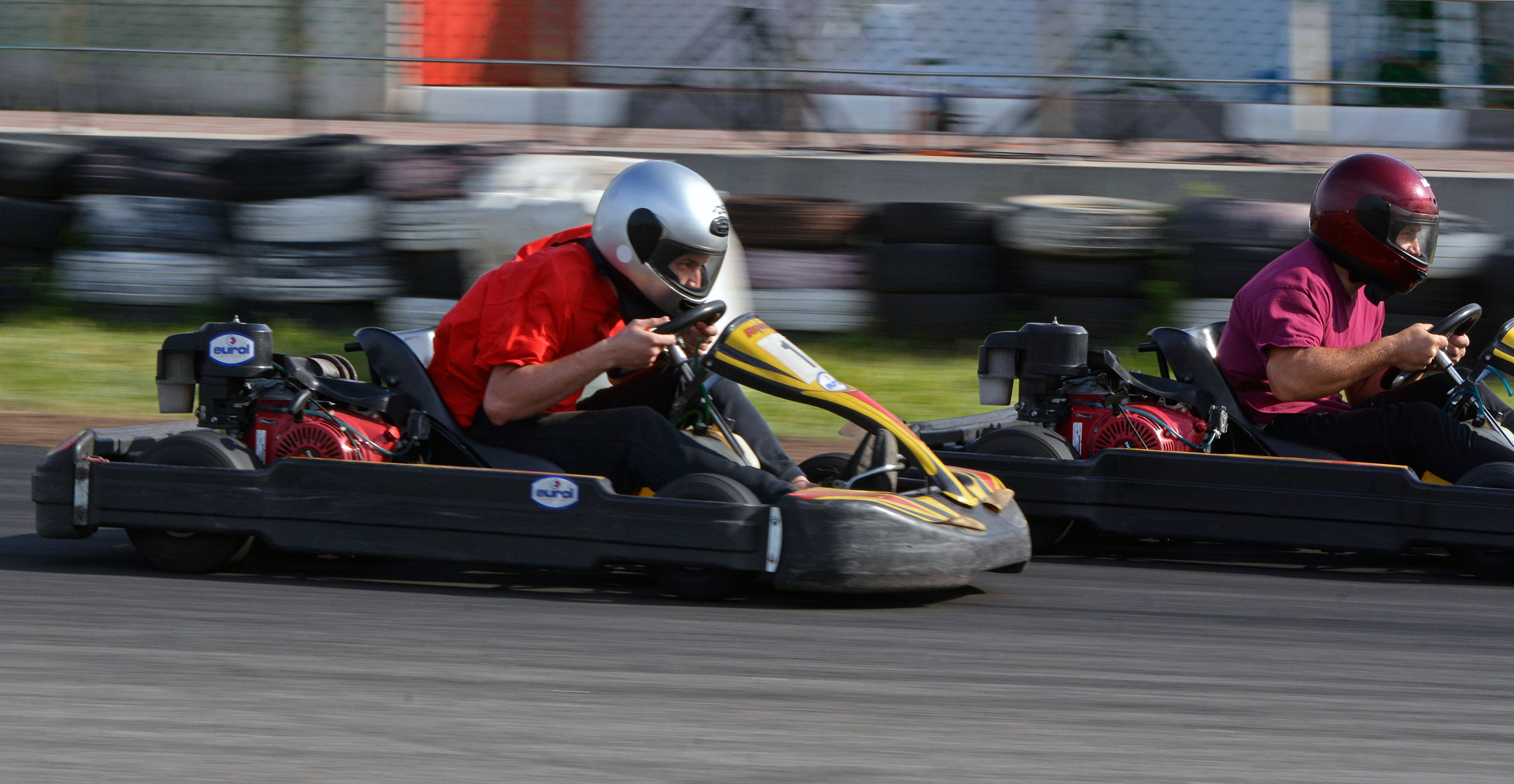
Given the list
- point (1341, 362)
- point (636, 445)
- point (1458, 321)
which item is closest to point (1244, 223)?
point (1458, 321)

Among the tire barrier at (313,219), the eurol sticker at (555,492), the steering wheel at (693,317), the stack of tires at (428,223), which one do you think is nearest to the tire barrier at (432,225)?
the stack of tires at (428,223)

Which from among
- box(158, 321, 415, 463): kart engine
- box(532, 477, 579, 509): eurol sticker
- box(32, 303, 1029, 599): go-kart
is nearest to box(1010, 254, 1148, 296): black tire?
box(32, 303, 1029, 599): go-kart

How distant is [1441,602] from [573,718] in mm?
2257

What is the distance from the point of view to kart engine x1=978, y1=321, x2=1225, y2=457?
4375 mm

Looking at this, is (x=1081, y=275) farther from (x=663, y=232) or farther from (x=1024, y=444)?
(x=663, y=232)

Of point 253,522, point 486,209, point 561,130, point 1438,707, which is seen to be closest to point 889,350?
point 486,209

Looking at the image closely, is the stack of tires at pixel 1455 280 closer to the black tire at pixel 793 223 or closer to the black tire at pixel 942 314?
the black tire at pixel 942 314

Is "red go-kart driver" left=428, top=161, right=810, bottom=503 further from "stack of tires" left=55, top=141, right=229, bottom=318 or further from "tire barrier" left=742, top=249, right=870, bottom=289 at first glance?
"stack of tires" left=55, top=141, right=229, bottom=318

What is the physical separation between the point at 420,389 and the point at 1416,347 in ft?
8.37

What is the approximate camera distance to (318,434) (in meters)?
3.99

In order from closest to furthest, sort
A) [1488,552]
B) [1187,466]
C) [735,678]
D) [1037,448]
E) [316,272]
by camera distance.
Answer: [735,678]
[1488,552]
[1187,466]
[1037,448]
[316,272]

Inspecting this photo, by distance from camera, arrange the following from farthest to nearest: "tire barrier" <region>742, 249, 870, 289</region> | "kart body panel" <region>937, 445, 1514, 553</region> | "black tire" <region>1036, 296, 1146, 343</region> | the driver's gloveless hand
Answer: "tire barrier" <region>742, 249, 870, 289</region> < "black tire" <region>1036, 296, 1146, 343</region> < "kart body panel" <region>937, 445, 1514, 553</region> < the driver's gloveless hand

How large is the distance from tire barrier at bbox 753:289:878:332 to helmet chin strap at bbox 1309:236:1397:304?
3544 millimetres

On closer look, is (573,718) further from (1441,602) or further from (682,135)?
(682,135)
